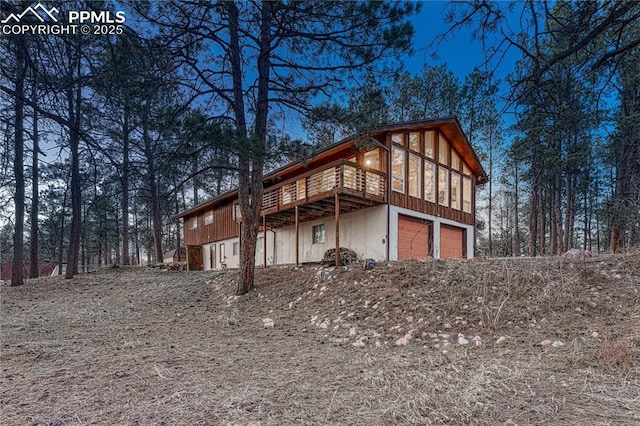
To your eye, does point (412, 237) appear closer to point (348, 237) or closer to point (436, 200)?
point (436, 200)

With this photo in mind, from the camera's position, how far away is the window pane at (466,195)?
1607 centimetres

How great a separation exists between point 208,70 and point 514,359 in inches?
335

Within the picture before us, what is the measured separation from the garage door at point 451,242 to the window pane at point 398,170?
11.1ft

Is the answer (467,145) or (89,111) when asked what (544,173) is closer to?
Answer: (467,145)

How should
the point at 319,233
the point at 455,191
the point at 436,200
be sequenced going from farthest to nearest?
1. the point at 455,191
2. the point at 319,233
3. the point at 436,200

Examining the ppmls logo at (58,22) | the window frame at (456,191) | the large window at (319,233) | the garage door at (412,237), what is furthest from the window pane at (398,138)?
the ppmls logo at (58,22)

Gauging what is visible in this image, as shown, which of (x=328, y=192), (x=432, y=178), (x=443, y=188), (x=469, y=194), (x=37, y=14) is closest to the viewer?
(x=37, y=14)

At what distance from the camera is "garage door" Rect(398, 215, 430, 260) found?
1261 centimetres

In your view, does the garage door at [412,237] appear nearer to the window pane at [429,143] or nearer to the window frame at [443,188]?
the window frame at [443,188]

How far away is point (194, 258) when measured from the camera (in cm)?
2122

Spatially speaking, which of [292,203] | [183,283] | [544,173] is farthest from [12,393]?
[544,173]

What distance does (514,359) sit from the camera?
3.75 metres

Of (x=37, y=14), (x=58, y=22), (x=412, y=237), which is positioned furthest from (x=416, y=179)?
(x=37, y=14)

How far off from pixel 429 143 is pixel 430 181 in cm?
169
